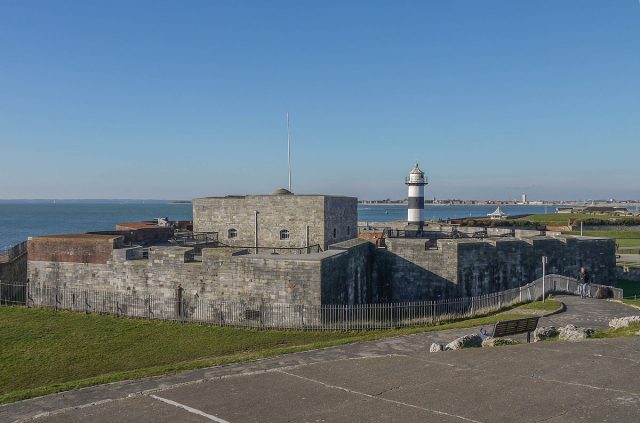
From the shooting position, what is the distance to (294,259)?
752 inches

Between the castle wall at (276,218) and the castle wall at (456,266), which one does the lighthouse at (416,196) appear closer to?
the castle wall at (276,218)

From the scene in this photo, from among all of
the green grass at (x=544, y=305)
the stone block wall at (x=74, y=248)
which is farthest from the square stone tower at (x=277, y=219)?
the green grass at (x=544, y=305)

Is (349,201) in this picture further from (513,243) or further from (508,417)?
(508,417)

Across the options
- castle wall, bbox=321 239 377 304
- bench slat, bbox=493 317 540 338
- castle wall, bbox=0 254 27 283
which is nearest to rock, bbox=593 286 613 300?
castle wall, bbox=321 239 377 304

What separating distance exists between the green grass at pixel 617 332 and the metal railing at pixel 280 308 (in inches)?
234

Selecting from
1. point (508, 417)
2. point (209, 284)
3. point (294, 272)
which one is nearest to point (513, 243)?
point (294, 272)

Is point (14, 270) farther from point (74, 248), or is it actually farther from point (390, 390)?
point (390, 390)

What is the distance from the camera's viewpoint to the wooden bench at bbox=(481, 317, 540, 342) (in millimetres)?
12906

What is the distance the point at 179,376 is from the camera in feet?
38.7

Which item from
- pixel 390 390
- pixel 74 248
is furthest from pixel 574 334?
pixel 74 248

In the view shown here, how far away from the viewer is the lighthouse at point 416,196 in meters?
34.3

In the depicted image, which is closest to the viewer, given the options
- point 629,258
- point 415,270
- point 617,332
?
point 617,332

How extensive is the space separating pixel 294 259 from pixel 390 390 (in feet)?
31.7

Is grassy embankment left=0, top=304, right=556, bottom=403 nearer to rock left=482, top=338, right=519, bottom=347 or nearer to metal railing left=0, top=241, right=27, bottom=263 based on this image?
rock left=482, top=338, right=519, bottom=347
